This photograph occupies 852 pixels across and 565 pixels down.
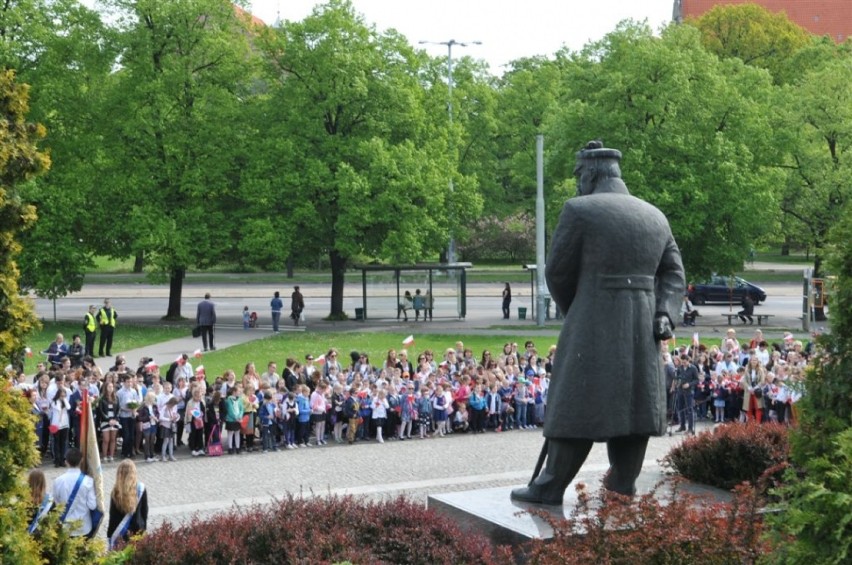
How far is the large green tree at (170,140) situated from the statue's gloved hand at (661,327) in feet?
98.4

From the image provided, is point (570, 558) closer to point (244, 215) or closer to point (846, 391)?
point (846, 391)

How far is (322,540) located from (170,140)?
32.0 m

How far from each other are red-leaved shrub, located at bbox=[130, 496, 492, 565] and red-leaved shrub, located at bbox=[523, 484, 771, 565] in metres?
0.69

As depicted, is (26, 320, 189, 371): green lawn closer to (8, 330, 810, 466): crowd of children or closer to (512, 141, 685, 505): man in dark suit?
(8, 330, 810, 466): crowd of children

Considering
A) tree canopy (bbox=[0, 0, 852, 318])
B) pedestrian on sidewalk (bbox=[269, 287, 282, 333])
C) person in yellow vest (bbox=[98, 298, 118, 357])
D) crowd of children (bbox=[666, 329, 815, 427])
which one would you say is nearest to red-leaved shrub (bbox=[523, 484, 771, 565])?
crowd of children (bbox=[666, 329, 815, 427])

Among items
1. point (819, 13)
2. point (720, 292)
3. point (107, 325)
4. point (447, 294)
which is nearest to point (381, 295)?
point (447, 294)

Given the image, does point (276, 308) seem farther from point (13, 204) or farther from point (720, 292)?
point (13, 204)

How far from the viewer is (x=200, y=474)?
→ 1869 centimetres

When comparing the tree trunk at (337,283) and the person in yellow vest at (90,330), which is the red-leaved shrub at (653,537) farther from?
the tree trunk at (337,283)

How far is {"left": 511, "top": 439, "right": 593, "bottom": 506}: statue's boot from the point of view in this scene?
33.5 feet

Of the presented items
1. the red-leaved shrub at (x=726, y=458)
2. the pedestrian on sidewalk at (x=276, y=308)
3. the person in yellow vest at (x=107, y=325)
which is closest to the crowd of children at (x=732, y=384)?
the red-leaved shrub at (x=726, y=458)

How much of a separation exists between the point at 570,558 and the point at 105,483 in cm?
1150

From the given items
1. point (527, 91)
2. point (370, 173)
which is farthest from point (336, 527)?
point (527, 91)

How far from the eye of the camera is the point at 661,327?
10180 mm
